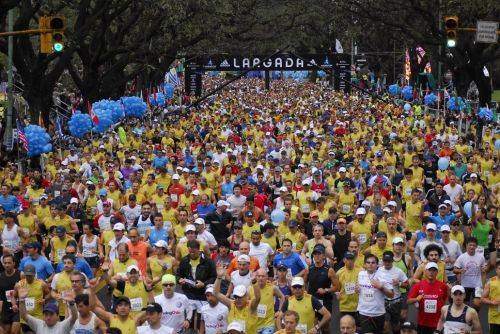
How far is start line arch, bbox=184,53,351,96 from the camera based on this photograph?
156 feet

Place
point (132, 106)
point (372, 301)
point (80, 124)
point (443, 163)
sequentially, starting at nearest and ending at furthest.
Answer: point (372, 301) → point (443, 163) → point (80, 124) → point (132, 106)

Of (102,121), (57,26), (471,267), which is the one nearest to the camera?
(471,267)

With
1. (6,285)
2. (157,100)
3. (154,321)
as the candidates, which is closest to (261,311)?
(154,321)

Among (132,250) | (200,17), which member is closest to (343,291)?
(132,250)

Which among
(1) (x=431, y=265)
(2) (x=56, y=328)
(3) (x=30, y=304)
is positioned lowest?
(3) (x=30, y=304)

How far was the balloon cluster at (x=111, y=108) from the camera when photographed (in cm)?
3238

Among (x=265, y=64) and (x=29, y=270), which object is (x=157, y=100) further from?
(x=29, y=270)

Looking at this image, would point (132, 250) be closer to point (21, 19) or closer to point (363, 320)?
point (363, 320)

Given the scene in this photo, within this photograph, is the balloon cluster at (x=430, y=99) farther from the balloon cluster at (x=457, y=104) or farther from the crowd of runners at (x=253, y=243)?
the crowd of runners at (x=253, y=243)

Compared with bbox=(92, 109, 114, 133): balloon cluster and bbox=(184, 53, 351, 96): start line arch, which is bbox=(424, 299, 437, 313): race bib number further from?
bbox=(184, 53, 351, 96): start line arch

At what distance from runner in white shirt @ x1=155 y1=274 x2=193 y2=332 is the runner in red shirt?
235 cm

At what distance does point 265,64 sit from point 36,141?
2374 centimetres

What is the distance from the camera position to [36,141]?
24.9 m

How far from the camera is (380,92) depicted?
75188 millimetres
